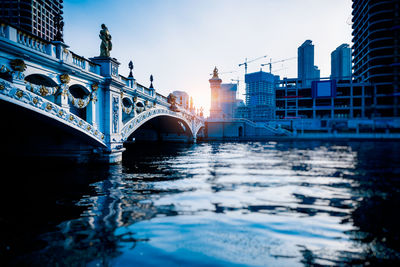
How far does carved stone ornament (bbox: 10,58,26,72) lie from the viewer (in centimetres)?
1049

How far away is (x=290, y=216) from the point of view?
711cm

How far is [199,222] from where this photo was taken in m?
6.75

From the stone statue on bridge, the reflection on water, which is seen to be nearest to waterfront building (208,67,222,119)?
the stone statue on bridge

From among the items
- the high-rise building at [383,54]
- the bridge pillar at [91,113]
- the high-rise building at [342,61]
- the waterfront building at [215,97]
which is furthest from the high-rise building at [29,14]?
the high-rise building at [342,61]

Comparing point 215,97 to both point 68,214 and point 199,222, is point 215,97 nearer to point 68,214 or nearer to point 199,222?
point 68,214

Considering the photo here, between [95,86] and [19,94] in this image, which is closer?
A: [19,94]

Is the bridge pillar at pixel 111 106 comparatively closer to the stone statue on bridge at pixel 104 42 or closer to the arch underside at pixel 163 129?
the stone statue on bridge at pixel 104 42

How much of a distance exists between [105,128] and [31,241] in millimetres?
11954

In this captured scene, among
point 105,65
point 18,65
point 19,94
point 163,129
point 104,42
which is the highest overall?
point 104,42

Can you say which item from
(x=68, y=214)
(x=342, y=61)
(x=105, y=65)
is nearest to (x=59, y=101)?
(x=105, y=65)

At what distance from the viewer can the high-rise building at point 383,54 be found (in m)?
73.7

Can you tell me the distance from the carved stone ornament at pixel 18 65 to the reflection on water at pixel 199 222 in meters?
5.09

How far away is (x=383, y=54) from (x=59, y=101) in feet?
306

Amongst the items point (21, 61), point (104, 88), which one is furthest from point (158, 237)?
point (104, 88)
